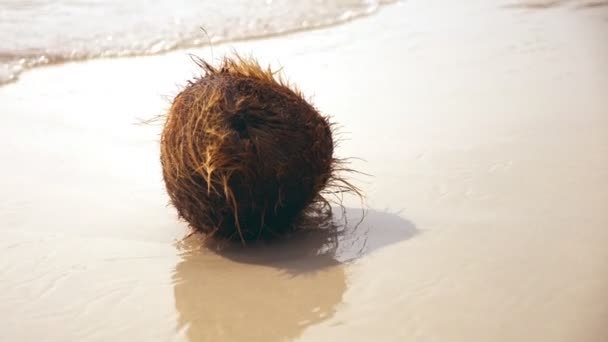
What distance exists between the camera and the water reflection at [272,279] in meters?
2.99

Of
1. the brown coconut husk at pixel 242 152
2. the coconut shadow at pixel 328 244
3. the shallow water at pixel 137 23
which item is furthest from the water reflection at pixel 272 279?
the shallow water at pixel 137 23

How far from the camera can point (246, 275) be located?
3393mm

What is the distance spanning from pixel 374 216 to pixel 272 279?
0.80 meters

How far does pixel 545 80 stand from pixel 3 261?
3.77m

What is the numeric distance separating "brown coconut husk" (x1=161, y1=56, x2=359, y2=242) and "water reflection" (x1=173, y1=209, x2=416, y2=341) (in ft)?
0.46

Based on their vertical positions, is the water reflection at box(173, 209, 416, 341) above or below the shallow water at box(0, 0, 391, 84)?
below

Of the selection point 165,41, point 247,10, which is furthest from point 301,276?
point 247,10

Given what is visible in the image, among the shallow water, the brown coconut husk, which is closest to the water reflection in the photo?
the brown coconut husk

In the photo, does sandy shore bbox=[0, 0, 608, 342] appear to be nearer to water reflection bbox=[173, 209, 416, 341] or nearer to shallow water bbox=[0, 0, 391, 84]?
water reflection bbox=[173, 209, 416, 341]

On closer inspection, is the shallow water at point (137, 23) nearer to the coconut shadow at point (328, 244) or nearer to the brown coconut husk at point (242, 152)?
the coconut shadow at point (328, 244)

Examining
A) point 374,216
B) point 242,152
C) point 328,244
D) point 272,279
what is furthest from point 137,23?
point 272,279

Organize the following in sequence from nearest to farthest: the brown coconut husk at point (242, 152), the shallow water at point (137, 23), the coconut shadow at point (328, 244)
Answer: the brown coconut husk at point (242, 152) → the coconut shadow at point (328, 244) → the shallow water at point (137, 23)

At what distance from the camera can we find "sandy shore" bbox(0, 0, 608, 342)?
3008 mm

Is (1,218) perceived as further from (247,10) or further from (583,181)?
(247,10)
